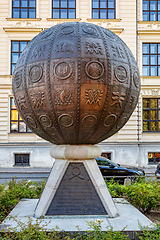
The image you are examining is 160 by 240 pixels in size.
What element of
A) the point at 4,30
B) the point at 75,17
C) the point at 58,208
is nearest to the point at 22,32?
the point at 4,30

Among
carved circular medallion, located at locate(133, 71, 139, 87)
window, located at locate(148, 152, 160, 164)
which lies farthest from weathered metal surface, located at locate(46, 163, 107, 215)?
window, located at locate(148, 152, 160, 164)

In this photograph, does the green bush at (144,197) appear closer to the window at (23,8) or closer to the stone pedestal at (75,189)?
the stone pedestal at (75,189)

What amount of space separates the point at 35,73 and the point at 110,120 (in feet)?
5.47

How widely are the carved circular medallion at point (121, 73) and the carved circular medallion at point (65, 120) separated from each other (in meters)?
1.16

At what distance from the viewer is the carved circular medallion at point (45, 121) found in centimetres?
493

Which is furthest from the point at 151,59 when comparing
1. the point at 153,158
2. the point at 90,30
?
the point at 90,30

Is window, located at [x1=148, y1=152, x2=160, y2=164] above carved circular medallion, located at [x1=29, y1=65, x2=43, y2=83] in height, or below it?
below

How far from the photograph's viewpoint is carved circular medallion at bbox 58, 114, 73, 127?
15.8ft

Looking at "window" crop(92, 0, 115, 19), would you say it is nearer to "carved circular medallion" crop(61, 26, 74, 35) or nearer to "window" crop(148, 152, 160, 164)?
"window" crop(148, 152, 160, 164)

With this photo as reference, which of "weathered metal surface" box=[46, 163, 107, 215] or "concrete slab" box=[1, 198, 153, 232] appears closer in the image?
"concrete slab" box=[1, 198, 153, 232]

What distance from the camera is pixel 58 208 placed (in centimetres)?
516

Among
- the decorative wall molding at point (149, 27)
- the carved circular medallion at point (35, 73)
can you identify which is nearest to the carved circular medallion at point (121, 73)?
the carved circular medallion at point (35, 73)

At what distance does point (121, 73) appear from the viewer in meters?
4.97

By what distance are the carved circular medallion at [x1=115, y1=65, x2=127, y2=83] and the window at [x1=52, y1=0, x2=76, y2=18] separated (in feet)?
44.9
